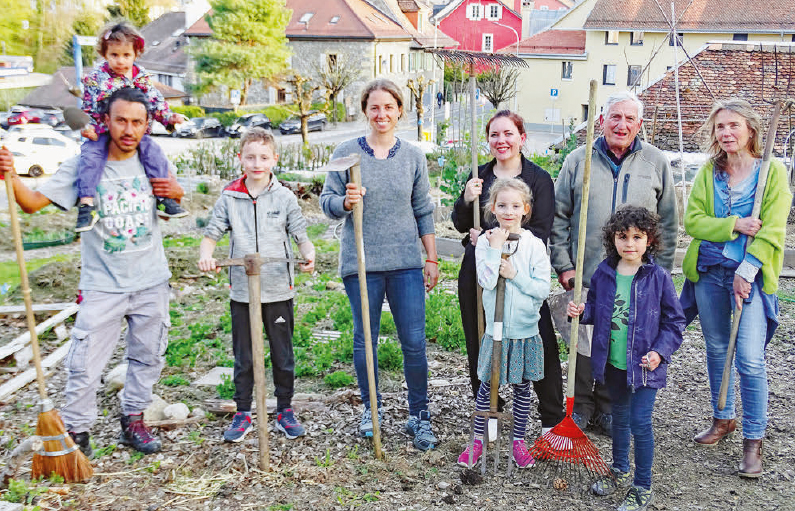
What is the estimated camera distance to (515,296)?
3717mm

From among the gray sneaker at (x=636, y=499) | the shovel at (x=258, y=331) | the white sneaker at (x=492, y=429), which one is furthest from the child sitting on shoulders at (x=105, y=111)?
the gray sneaker at (x=636, y=499)

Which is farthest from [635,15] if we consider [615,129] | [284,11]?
[615,129]

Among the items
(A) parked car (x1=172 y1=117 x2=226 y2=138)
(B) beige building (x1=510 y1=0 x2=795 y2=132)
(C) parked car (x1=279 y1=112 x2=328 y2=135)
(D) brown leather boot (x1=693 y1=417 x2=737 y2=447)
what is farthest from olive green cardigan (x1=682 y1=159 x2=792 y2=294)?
(C) parked car (x1=279 y1=112 x2=328 y2=135)

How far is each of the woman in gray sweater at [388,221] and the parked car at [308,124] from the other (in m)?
30.6

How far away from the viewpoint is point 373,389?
3980mm

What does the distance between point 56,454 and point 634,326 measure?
9.22 feet

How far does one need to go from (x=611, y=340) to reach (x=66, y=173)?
2797 millimetres

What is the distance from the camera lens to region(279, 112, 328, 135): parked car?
1352 inches

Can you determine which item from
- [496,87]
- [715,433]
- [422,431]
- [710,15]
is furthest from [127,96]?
[710,15]

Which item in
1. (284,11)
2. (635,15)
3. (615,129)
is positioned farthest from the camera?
(284,11)

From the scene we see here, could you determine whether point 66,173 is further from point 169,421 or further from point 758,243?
point 758,243

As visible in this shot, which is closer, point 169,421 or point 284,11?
point 169,421

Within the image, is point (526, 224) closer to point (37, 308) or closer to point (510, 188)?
point (510, 188)

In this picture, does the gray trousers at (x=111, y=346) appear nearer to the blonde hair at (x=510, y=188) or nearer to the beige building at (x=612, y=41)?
the blonde hair at (x=510, y=188)
